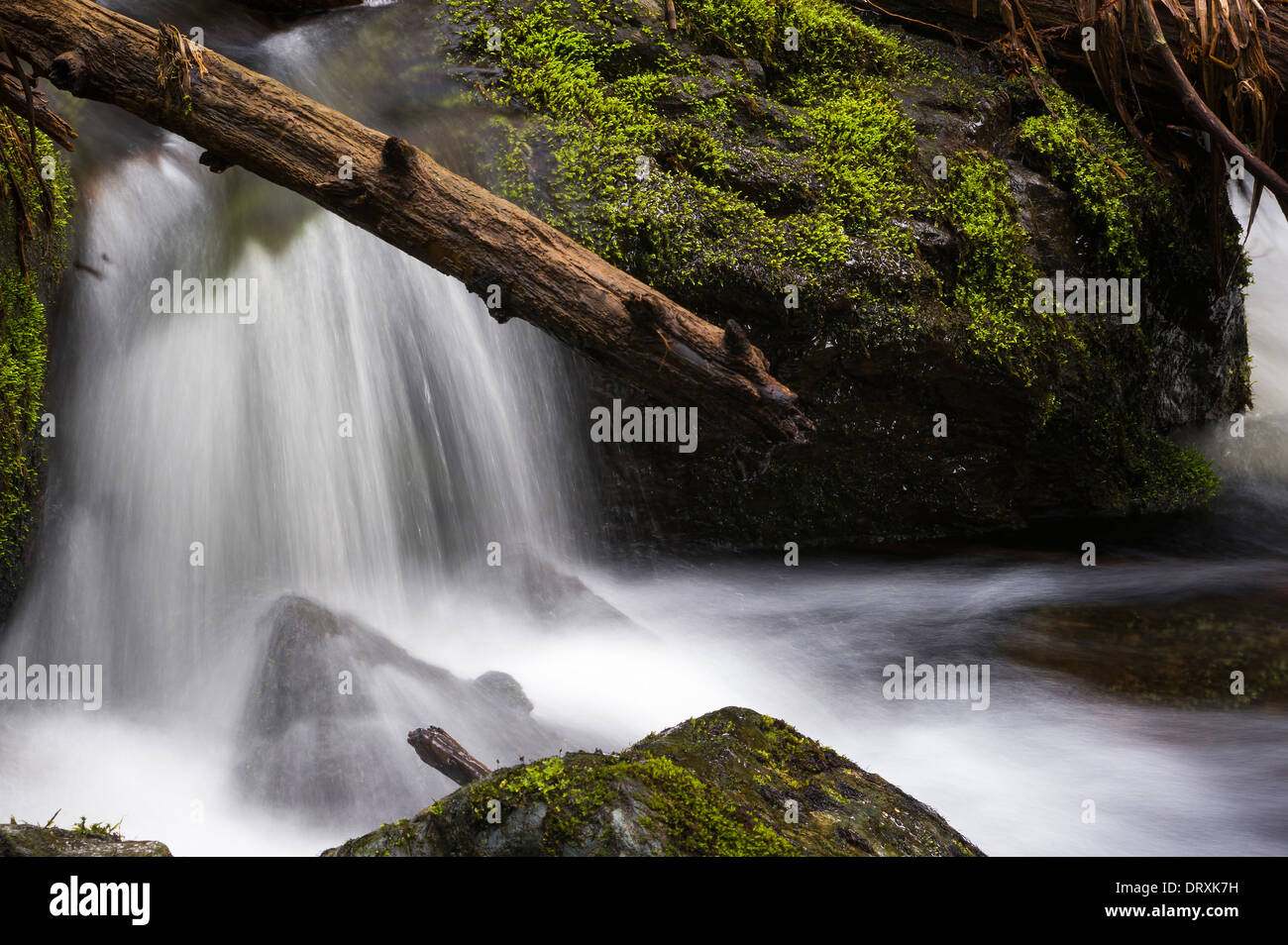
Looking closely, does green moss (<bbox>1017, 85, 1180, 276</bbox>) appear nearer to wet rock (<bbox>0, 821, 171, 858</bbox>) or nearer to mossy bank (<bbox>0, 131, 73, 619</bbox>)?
mossy bank (<bbox>0, 131, 73, 619</bbox>)

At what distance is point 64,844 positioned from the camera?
253 cm

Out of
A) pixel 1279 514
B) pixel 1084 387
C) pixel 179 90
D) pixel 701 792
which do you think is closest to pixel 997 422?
pixel 1084 387

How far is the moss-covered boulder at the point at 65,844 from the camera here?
97.0 inches

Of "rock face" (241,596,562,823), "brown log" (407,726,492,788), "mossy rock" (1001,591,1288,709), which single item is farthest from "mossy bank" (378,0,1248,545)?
"brown log" (407,726,492,788)

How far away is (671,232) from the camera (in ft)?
19.1

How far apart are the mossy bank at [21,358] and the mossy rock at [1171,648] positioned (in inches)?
214

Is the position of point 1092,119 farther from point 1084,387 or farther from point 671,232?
point 671,232

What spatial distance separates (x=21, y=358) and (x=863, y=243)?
15.8 feet

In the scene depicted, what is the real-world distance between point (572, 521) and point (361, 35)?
161 inches

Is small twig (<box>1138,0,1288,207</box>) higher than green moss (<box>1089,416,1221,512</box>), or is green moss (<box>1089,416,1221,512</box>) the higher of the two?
small twig (<box>1138,0,1288,207</box>)

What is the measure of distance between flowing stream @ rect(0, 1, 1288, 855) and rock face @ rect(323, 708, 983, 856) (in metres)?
1.24

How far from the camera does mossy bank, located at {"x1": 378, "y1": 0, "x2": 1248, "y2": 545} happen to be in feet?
19.7

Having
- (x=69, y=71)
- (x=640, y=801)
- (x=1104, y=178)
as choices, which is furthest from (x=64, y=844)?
(x=1104, y=178)

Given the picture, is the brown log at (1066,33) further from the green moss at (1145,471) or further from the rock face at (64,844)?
the rock face at (64,844)
